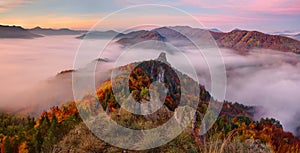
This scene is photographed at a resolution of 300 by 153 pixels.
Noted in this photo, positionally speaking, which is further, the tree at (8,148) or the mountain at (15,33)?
the mountain at (15,33)

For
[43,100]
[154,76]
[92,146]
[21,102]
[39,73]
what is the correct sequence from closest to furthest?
[92,146] < [154,76] < [43,100] < [21,102] < [39,73]

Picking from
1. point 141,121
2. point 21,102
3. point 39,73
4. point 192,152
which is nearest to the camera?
Answer: point 192,152

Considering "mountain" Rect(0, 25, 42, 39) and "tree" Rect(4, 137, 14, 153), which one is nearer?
"tree" Rect(4, 137, 14, 153)

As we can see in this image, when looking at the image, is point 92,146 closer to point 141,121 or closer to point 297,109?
point 141,121

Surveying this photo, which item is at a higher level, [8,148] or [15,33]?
[15,33]

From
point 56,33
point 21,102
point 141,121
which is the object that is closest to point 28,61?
point 56,33

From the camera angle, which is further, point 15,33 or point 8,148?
point 15,33

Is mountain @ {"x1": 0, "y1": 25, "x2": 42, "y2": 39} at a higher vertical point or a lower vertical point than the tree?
higher

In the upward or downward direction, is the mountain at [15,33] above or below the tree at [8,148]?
above
